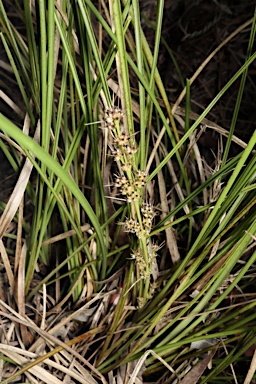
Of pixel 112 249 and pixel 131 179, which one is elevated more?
pixel 131 179

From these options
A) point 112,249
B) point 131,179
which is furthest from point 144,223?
point 112,249

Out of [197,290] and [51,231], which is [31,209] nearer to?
[51,231]

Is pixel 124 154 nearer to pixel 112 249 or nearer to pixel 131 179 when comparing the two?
pixel 131 179

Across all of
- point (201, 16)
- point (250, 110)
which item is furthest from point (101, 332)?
point (201, 16)

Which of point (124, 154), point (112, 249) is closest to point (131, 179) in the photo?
point (124, 154)

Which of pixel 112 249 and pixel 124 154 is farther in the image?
pixel 112 249

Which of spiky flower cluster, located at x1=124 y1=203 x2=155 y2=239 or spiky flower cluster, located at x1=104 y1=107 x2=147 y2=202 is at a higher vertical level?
spiky flower cluster, located at x1=104 y1=107 x2=147 y2=202

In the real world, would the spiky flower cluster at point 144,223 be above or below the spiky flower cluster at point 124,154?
below

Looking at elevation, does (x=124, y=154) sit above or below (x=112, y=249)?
above

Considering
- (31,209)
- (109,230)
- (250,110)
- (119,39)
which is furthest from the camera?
(250,110)

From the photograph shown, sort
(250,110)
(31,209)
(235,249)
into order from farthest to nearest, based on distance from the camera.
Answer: (250,110), (31,209), (235,249)

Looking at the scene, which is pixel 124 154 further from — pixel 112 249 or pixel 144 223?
pixel 112 249
